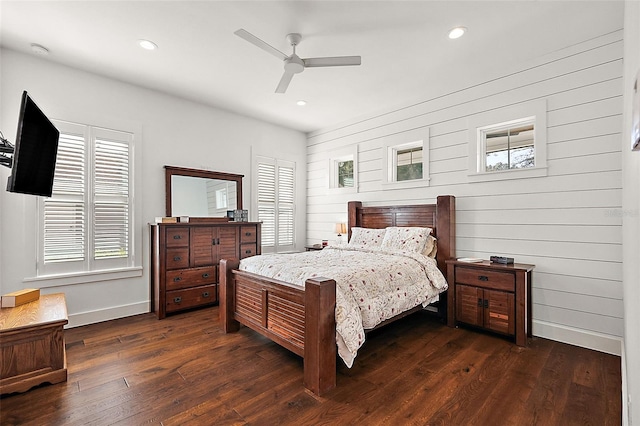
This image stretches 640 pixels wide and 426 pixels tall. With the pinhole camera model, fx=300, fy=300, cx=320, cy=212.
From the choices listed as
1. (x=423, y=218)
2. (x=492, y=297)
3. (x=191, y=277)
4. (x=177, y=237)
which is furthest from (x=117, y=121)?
(x=492, y=297)

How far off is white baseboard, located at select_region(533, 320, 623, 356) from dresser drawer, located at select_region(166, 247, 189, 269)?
433 centimetres


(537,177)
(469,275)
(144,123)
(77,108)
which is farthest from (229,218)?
(537,177)

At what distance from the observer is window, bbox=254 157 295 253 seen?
5.51 metres

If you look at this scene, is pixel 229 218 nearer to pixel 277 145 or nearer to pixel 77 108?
pixel 277 145

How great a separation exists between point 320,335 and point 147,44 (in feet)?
10.8

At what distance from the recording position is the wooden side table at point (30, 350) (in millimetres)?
2201

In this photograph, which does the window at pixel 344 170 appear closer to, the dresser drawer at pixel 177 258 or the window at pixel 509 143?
the window at pixel 509 143

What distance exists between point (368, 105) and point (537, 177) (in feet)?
8.39

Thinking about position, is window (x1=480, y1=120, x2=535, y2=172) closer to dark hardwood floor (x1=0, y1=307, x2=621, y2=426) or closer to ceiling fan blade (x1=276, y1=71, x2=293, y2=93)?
dark hardwood floor (x1=0, y1=307, x2=621, y2=426)

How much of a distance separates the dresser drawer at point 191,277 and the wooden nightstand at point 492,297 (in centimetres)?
323

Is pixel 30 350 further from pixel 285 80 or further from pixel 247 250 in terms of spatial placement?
pixel 285 80

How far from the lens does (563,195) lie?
10.4ft

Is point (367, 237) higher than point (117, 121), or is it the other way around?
point (117, 121)

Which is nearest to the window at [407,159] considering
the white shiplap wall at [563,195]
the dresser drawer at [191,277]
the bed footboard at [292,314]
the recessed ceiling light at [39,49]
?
the white shiplap wall at [563,195]
